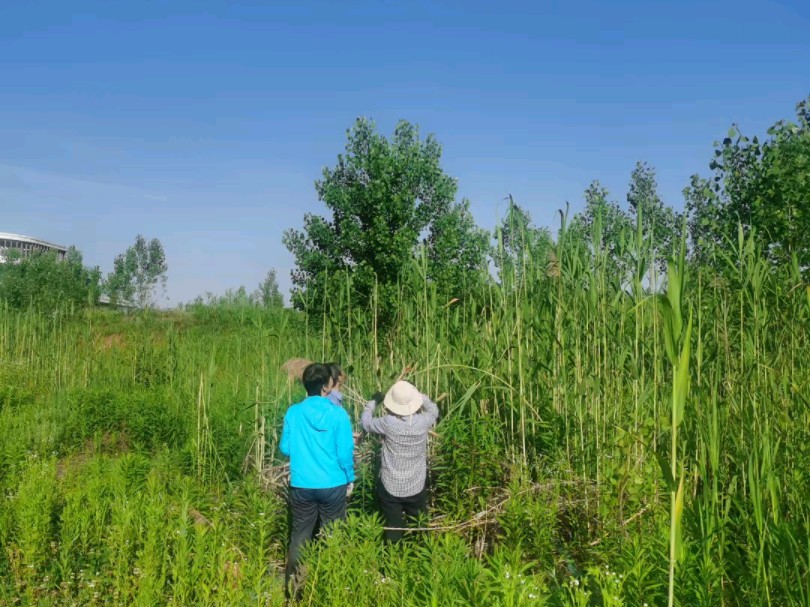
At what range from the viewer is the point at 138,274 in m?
59.7

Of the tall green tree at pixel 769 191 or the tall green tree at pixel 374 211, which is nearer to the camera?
the tall green tree at pixel 769 191

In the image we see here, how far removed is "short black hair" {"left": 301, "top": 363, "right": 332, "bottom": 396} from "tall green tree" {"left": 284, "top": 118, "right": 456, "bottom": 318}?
17.5ft

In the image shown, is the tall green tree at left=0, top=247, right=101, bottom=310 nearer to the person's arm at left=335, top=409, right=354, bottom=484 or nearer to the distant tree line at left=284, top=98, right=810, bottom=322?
the distant tree line at left=284, top=98, right=810, bottom=322

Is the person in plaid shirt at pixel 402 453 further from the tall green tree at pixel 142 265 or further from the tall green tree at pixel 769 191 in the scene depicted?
the tall green tree at pixel 142 265

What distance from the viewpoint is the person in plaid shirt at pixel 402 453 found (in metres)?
4.32

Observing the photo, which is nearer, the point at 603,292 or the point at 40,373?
the point at 603,292

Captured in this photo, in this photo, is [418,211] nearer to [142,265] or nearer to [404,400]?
[404,400]

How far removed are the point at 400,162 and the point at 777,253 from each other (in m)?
6.28

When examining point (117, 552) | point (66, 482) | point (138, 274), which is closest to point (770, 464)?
point (117, 552)

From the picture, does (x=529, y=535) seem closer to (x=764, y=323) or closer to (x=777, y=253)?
(x=764, y=323)

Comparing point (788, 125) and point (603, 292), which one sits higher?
point (788, 125)

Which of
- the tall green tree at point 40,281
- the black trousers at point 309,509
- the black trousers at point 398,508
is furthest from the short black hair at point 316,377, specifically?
the tall green tree at point 40,281

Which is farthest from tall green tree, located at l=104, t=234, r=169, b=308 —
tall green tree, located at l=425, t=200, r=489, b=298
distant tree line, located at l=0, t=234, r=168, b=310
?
tall green tree, located at l=425, t=200, r=489, b=298

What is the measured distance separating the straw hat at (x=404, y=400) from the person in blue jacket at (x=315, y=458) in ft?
1.05
